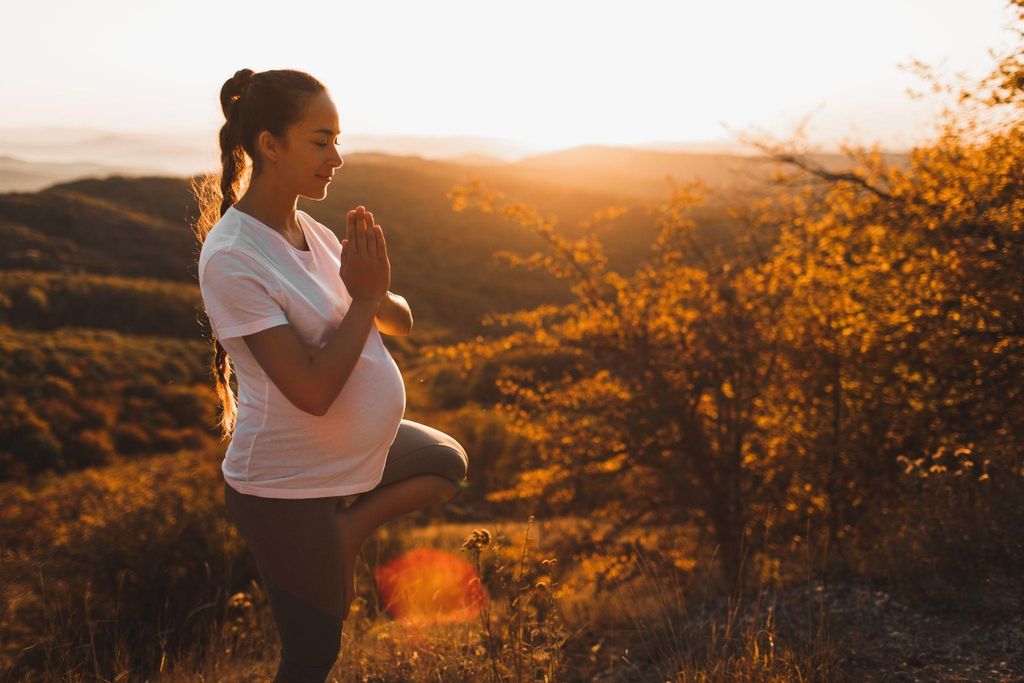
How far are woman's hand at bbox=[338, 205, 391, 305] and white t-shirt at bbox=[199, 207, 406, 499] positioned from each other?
0.33 feet

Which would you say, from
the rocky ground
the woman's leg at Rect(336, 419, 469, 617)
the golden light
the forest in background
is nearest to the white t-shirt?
the woman's leg at Rect(336, 419, 469, 617)

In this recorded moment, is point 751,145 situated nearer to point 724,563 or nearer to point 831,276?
point 831,276

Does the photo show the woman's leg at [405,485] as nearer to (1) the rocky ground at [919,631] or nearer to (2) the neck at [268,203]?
(2) the neck at [268,203]

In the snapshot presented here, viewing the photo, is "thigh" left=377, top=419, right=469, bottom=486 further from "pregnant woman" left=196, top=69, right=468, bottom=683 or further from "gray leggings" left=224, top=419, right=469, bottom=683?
"gray leggings" left=224, top=419, right=469, bottom=683

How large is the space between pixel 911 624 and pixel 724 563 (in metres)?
3.03

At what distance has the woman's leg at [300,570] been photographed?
67.5 inches

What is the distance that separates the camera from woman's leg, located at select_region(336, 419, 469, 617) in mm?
1871

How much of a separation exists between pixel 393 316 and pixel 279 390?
579 mm

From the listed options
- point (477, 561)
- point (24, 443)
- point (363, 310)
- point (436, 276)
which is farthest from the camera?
point (436, 276)

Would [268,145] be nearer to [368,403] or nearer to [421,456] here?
[368,403]

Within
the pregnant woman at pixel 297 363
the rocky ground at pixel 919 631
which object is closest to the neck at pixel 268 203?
the pregnant woman at pixel 297 363

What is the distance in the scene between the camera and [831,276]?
247 inches

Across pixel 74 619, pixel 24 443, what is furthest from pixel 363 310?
pixel 24 443

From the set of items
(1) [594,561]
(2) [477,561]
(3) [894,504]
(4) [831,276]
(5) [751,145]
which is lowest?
(1) [594,561]
